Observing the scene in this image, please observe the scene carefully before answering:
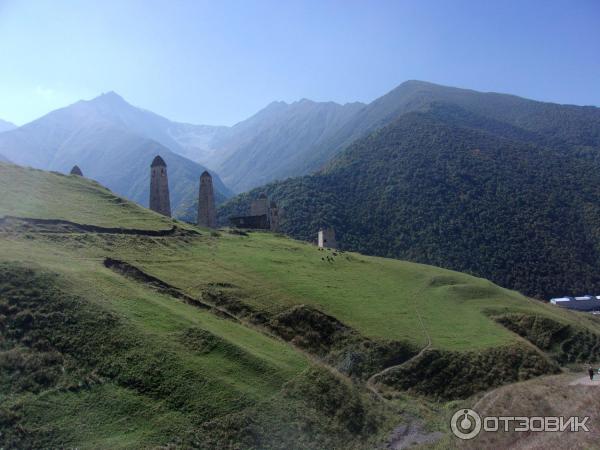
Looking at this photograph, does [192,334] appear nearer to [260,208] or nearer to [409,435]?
[409,435]

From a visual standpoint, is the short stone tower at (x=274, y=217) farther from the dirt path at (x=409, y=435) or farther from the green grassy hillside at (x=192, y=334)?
the dirt path at (x=409, y=435)

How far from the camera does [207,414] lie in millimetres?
18875

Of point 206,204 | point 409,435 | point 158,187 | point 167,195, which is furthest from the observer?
point 206,204

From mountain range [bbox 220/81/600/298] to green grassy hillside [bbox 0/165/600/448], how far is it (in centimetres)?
5274

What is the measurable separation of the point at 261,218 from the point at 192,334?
46.9 m

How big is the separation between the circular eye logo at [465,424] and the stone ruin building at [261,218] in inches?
1838

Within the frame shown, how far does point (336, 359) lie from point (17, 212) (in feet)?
82.2

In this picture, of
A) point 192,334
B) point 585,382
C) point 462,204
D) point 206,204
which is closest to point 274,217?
point 206,204

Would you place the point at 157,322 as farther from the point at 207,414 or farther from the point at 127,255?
the point at 127,255

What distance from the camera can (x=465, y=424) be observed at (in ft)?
80.1

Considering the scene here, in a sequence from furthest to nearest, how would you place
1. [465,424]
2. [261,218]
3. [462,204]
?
[462,204], [261,218], [465,424]

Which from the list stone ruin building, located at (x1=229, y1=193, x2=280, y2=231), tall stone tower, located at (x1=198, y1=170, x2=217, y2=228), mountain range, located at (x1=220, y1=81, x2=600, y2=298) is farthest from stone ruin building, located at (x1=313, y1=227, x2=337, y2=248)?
mountain range, located at (x1=220, y1=81, x2=600, y2=298)

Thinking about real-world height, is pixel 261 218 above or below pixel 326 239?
above

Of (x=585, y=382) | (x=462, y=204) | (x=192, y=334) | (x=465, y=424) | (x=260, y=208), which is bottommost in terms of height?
(x=465, y=424)
